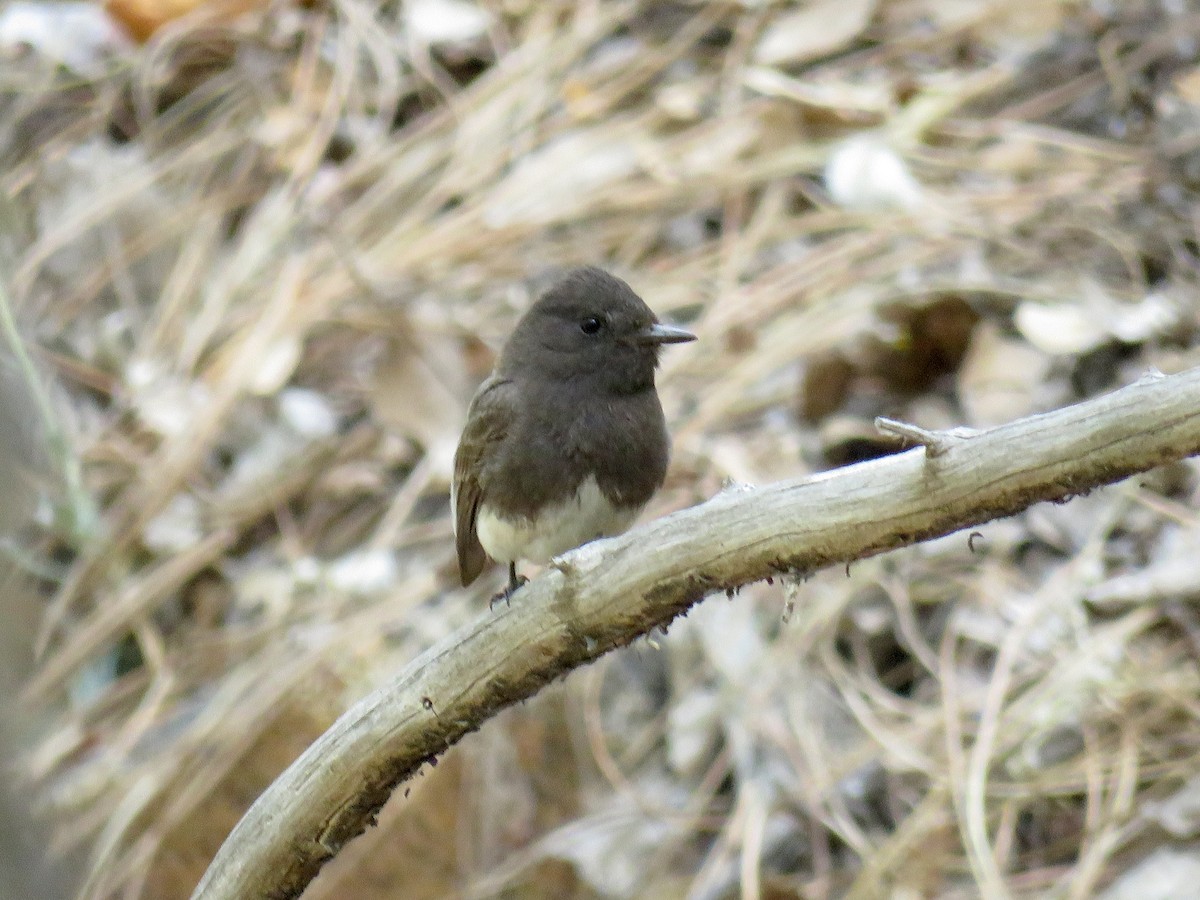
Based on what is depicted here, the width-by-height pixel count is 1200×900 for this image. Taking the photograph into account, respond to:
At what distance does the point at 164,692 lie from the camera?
13.6 ft

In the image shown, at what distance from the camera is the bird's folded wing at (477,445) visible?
284 cm

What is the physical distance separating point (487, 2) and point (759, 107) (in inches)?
52.2

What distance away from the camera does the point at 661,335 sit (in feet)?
9.25

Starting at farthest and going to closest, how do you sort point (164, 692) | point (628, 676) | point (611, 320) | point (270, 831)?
point (164, 692)
point (628, 676)
point (611, 320)
point (270, 831)

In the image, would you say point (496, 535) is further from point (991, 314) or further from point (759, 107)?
point (759, 107)

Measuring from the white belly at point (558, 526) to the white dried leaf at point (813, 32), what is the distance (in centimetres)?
285

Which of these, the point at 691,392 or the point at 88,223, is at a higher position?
the point at 88,223

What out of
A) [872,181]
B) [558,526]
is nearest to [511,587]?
[558,526]

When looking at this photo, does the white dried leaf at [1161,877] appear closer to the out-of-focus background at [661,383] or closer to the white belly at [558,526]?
the out-of-focus background at [661,383]

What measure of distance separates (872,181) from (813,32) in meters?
A: 0.91

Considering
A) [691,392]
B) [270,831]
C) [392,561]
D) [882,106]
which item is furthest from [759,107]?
[270,831]

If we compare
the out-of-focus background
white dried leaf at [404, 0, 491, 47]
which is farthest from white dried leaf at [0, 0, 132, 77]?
white dried leaf at [404, 0, 491, 47]

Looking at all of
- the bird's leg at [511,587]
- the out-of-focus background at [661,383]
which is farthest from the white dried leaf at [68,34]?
the bird's leg at [511,587]

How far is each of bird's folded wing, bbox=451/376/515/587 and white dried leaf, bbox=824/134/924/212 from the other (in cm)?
195
